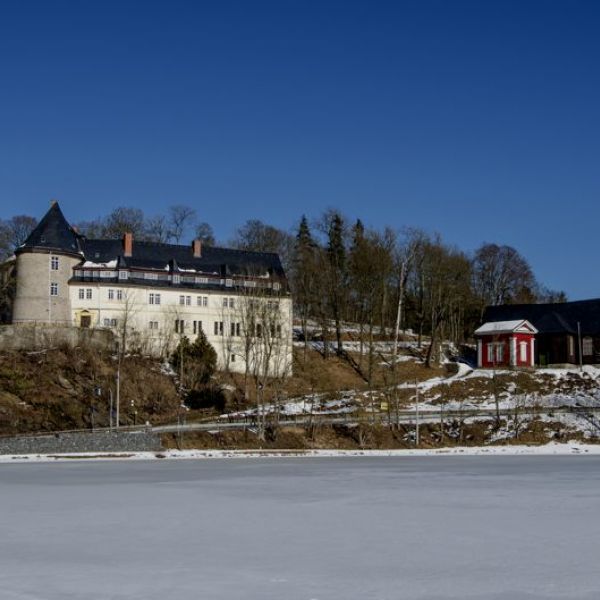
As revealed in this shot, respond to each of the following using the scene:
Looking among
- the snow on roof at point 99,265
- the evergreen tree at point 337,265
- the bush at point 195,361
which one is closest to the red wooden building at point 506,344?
the evergreen tree at point 337,265

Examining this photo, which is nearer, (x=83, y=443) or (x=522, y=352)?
(x=83, y=443)

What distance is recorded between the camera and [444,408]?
5312 centimetres

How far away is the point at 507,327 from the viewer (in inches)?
2594

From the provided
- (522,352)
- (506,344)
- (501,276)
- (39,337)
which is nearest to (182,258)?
(39,337)

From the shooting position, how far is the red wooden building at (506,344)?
6506 cm

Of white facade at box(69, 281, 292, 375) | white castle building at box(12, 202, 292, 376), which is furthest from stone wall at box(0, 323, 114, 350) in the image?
white facade at box(69, 281, 292, 375)

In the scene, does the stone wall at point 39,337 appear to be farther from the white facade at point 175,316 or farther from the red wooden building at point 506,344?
the red wooden building at point 506,344

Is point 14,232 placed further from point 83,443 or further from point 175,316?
A: point 83,443

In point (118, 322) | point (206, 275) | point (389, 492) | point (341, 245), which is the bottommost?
point (389, 492)

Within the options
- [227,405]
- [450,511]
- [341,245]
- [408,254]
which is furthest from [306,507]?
[341,245]

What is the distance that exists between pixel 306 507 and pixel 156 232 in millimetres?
83833

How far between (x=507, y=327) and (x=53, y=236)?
117 feet

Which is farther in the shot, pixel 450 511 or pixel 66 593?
pixel 450 511

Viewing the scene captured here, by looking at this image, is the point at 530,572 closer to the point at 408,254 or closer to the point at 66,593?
the point at 66,593
